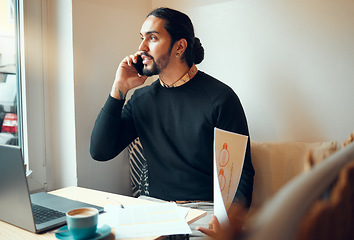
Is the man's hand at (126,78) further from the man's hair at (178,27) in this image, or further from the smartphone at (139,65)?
the man's hair at (178,27)

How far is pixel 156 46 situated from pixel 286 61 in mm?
737

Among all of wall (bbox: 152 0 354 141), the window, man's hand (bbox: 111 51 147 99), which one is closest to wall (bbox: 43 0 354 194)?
wall (bbox: 152 0 354 141)

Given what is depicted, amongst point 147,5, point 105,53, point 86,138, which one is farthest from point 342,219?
point 147,5

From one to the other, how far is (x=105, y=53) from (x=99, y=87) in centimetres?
21

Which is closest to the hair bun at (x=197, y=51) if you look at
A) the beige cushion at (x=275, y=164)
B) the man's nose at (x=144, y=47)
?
the man's nose at (x=144, y=47)

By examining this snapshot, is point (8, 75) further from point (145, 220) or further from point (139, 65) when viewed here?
point (145, 220)

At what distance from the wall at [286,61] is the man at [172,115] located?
37cm

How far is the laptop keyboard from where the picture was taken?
97 centimetres

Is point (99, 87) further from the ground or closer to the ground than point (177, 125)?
further from the ground

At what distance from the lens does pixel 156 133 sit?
1.65m

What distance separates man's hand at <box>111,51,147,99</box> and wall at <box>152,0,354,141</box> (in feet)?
1.80

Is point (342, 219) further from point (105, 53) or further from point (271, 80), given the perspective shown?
point (105, 53)

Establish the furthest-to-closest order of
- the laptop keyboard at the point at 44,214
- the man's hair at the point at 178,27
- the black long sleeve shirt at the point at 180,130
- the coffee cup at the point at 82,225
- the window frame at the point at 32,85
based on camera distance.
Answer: the window frame at the point at 32,85 → the man's hair at the point at 178,27 → the black long sleeve shirt at the point at 180,130 → the laptop keyboard at the point at 44,214 → the coffee cup at the point at 82,225

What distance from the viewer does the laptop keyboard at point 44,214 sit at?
97 cm
